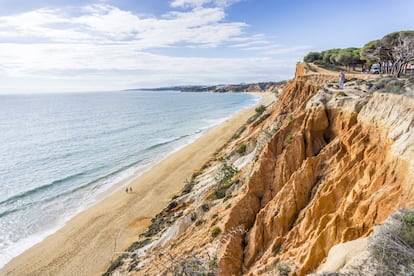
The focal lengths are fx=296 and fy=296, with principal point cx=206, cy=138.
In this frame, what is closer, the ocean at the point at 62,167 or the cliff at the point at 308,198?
the cliff at the point at 308,198

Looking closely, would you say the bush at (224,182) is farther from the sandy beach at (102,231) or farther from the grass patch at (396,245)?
the grass patch at (396,245)

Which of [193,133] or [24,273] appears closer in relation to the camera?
[24,273]

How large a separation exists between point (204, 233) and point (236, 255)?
145 inches

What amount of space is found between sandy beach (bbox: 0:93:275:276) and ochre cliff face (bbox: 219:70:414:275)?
305 inches

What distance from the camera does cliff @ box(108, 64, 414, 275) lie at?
11438mm

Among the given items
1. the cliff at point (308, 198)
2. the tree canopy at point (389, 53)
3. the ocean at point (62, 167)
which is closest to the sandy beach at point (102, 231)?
the ocean at point (62, 167)

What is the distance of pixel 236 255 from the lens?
1523 centimetres

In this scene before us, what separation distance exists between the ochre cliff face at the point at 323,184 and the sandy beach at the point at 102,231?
25.5ft

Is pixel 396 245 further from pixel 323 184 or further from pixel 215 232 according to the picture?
pixel 215 232

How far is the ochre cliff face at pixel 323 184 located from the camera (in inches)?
452

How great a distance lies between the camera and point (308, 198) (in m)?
16.0

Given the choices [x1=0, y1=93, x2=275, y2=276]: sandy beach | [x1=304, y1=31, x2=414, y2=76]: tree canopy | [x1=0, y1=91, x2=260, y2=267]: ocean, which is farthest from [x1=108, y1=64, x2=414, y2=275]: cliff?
[x1=0, y1=91, x2=260, y2=267]: ocean

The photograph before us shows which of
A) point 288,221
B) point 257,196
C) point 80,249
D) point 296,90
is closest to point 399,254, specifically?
point 288,221

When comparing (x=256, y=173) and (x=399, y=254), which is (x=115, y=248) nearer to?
(x=256, y=173)
